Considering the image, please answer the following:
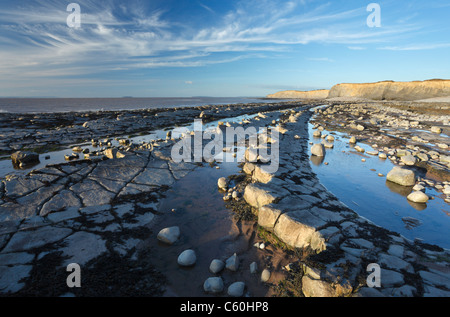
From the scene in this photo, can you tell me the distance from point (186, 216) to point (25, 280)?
2353 mm

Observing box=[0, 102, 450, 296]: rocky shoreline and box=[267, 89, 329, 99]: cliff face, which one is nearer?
box=[0, 102, 450, 296]: rocky shoreline

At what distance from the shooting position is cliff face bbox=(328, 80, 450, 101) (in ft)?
199

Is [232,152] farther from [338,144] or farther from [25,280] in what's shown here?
[25,280]

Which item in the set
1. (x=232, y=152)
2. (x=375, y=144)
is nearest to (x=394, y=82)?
(x=375, y=144)

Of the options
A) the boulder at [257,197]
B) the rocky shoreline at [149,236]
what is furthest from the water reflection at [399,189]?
the boulder at [257,197]

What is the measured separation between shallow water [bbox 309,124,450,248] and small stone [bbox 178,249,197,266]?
3590mm

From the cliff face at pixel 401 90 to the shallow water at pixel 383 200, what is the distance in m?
83.3

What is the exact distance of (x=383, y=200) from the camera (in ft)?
15.3

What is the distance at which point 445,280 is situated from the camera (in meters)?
2.38

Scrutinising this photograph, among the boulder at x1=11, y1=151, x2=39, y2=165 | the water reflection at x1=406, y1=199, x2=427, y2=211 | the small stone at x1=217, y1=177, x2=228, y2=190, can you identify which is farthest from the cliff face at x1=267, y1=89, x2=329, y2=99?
the boulder at x1=11, y1=151, x2=39, y2=165

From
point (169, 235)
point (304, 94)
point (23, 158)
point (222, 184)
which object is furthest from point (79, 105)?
point (304, 94)

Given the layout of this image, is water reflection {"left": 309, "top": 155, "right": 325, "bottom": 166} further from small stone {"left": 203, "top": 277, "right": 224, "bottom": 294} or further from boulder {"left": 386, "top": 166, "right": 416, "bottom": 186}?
small stone {"left": 203, "top": 277, "right": 224, "bottom": 294}

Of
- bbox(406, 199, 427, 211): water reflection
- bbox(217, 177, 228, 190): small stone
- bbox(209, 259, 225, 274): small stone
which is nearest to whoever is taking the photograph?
bbox(209, 259, 225, 274): small stone

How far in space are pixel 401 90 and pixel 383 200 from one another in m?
89.9
